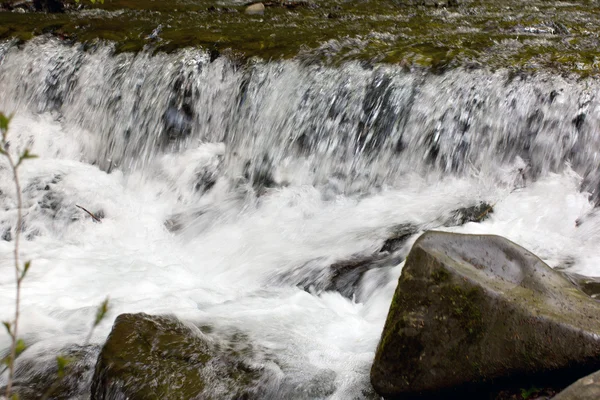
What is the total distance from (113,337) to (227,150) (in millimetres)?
3571

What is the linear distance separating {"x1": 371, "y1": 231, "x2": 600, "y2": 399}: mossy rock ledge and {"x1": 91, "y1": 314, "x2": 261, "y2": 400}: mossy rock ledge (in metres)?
0.83

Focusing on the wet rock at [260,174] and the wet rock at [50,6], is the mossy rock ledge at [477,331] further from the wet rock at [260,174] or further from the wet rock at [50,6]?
the wet rock at [50,6]

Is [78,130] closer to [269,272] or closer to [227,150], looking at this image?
[227,150]

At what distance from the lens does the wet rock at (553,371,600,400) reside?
2.45m

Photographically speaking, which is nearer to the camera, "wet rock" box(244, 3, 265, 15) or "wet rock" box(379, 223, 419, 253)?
"wet rock" box(379, 223, 419, 253)

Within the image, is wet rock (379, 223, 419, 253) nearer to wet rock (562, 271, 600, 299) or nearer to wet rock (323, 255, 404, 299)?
wet rock (323, 255, 404, 299)

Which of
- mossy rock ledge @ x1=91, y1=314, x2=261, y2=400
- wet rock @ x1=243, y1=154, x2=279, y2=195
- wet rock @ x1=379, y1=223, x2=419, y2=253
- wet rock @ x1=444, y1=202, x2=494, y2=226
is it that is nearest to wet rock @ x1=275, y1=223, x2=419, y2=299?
wet rock @ x1=379, y1=223, x2=419, y2=253

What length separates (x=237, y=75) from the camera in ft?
22.6

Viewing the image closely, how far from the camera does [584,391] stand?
8.14 feet

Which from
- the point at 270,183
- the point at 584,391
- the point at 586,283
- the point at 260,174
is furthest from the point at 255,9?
the point at 584,391

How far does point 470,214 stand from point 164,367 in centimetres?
314

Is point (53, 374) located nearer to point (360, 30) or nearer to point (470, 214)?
point (470, 214)

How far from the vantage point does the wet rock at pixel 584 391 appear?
2453 mm

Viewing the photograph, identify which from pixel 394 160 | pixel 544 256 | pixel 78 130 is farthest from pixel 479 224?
pixel 78 130
